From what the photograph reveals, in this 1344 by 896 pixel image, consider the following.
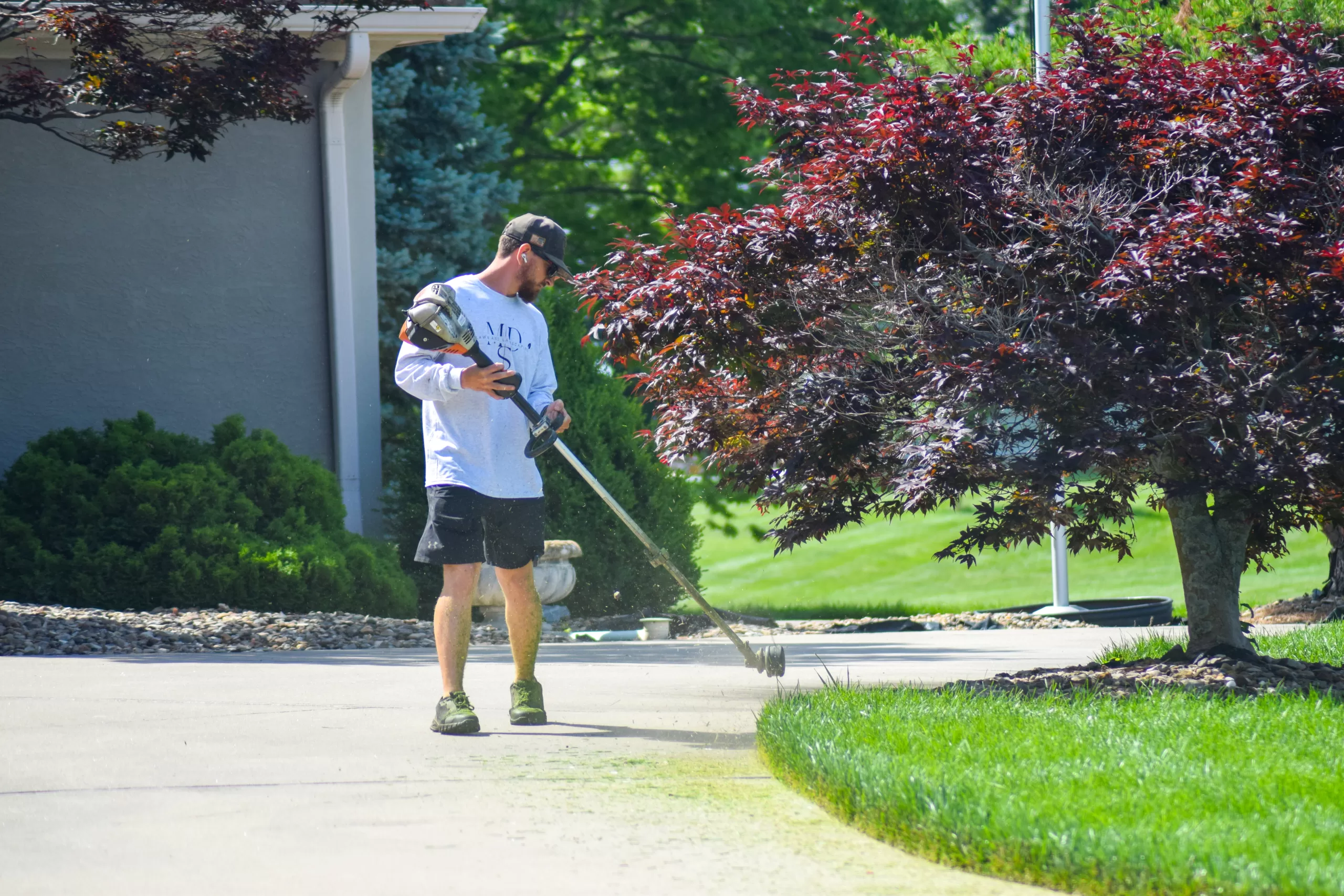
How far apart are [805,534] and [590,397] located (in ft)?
21.5

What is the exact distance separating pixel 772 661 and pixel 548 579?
5.48m

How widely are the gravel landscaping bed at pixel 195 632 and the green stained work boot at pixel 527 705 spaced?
11.3 feet

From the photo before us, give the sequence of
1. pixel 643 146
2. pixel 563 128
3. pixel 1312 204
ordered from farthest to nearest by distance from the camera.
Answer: pixel 563 128 < pixel 643 146 < pixel 1312 204

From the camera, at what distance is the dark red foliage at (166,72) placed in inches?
340

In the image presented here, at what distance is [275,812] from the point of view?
3.63 metres

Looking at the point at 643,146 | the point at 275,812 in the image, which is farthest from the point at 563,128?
the point at 275,812

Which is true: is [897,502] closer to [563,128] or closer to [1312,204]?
[1312,204]

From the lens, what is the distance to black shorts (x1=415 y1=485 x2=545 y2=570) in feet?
15.9

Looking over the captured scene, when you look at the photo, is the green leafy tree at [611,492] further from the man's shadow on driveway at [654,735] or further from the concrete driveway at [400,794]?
the man's shadow on driveway at [654,735]

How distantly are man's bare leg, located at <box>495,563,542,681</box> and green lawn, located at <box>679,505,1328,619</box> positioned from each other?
41.6 feet

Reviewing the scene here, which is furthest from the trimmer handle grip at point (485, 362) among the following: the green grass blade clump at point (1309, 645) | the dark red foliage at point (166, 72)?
the dark red foliage at point (166, 72)

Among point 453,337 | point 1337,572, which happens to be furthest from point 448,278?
point 453,337

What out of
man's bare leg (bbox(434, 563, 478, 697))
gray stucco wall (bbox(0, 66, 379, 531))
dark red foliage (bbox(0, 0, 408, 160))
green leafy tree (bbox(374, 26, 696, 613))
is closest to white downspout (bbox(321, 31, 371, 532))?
gray stucco wall (bbox(0, 66, 379, 531))

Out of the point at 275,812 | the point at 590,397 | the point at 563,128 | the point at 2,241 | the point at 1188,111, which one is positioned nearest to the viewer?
the point at 275,812
